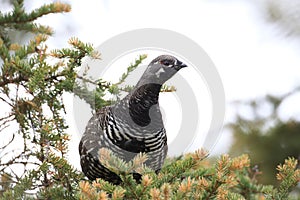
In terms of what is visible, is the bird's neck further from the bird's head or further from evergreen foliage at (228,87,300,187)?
→ evergreen foliage at (228,87,300,187)

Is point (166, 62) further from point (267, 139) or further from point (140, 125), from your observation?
point (267, 139)

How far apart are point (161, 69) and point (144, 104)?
0.15m

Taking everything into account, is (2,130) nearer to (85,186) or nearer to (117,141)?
(117,141)

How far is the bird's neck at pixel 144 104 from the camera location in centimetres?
209

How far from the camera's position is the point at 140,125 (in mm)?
2113

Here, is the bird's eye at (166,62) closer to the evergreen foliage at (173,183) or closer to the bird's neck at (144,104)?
the bird's neck at (144,104)

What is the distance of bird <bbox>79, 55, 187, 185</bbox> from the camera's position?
6.76ft

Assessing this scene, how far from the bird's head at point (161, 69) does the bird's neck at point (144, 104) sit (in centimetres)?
2

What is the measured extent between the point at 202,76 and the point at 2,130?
3.12ft

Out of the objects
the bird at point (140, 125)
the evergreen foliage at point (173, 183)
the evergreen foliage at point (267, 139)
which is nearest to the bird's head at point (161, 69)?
the bird at point (140, 125)

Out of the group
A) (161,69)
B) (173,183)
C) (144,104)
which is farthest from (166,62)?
(173,183)

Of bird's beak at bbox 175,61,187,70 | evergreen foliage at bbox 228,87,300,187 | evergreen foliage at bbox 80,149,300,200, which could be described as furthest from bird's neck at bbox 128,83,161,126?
evergreen foliage at bbox 228,87,300,187

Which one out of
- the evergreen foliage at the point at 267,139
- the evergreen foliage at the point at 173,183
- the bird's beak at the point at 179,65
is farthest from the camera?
the evergreen foliage at the point at 267,139

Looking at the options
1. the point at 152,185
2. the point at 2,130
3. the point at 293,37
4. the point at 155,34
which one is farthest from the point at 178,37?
the point at 293,37
